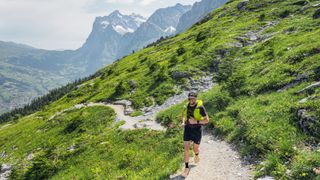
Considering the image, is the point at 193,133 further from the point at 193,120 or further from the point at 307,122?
the point at 307,122

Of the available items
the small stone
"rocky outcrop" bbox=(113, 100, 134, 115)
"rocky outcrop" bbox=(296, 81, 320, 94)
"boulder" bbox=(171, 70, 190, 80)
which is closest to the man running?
"rocky outcrop" bbox=(296, 81, 320, 94)

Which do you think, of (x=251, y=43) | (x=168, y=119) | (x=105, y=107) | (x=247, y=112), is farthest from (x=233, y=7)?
(x=247, y=112)

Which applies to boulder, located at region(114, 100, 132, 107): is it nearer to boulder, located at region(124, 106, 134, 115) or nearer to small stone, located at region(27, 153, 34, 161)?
boulder, located at region(124, 106, 134, 115)

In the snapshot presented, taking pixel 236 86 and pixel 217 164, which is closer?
pixel 217 164

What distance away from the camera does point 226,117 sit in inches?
1036

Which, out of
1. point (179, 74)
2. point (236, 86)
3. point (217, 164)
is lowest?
point (217, 164)

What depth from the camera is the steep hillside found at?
1777 centimetres

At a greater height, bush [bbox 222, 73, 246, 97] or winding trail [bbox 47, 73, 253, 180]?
bush [bbox 222, 73, 246, 97]

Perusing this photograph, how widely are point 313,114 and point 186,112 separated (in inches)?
280

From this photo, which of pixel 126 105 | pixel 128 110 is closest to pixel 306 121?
pixel 128 110

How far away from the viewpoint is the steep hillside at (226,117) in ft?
58.3

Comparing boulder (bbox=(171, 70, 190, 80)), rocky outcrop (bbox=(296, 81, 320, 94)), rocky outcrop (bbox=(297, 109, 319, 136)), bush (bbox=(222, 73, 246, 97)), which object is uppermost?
rocky outcrop (bbox=(296, 81, 320, 94))

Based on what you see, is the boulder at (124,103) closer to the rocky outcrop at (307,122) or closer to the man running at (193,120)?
the man running at (193,120)

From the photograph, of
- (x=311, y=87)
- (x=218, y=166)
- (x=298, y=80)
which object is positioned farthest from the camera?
(x=298, y=80)
